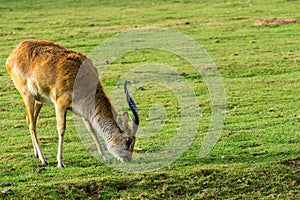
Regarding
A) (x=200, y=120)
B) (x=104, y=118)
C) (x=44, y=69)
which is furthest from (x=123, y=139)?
(x=200, y=120)

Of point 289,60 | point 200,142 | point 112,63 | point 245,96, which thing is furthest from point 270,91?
point 112,63

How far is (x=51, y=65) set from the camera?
9992mm

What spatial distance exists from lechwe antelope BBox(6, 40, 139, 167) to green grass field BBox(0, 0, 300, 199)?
47 cm

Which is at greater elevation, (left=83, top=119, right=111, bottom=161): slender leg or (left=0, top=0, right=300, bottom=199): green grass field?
(left=83, top=119, right=111, bottom=161): slender leg

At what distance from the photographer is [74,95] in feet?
31.8

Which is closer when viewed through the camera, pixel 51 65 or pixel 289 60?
pixel 51 65

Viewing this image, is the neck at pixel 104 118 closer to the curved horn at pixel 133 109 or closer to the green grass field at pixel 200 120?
the curved horn at pixel 133 109

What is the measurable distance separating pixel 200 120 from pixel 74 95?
3.82m

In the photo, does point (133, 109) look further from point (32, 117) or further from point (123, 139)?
point (32, 117)

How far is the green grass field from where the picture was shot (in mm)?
9094

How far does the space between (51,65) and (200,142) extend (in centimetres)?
317

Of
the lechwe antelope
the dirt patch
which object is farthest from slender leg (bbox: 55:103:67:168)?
the dirt patch

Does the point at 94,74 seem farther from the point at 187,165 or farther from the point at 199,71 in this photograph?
the point at 199,71

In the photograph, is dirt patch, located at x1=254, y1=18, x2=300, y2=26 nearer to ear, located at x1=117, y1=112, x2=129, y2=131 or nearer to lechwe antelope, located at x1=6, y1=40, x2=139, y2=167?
lechwe antelope, located at x1=6, y1=40, x2=139, y2=167
